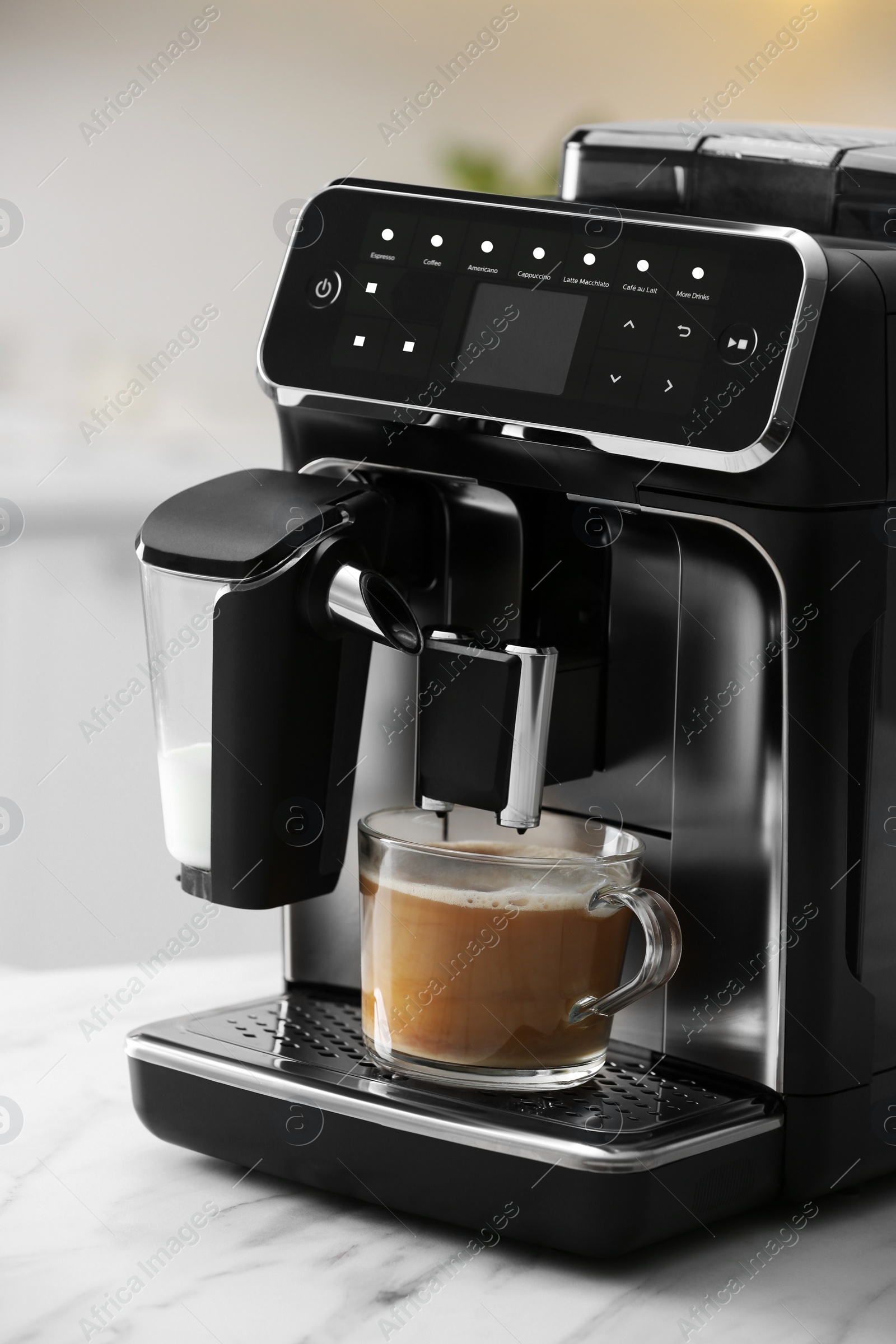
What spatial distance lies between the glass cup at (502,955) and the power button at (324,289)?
9.2 inches

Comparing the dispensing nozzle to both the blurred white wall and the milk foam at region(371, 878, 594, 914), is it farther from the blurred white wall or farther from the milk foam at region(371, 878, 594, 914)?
the blurred white wall

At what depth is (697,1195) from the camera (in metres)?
0.62

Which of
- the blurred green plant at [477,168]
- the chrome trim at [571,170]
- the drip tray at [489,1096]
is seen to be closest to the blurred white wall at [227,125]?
the blurred green plant at [477,168]

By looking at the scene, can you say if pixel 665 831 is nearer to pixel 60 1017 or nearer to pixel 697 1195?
pixel 697 1195

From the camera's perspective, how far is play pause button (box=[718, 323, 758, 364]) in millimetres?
597

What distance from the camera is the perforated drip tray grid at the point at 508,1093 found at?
62 centimetres

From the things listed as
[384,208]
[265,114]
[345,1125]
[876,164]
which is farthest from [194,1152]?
[265,114]

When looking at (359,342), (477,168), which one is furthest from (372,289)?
(477,168)

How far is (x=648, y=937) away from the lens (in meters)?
0.62

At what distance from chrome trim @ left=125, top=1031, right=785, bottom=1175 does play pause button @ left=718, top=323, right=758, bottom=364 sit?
0.97 feet

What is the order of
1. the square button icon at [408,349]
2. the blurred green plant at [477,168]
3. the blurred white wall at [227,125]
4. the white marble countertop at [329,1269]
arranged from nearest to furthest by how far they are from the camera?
the white marble countertop at [329,1269] → the square button icon at [408,349] → the blurred green plant at [477,168] → the blurred white wall at [227,125]

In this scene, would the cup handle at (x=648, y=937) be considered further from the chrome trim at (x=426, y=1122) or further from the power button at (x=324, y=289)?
the power button at (x=324, y=289)

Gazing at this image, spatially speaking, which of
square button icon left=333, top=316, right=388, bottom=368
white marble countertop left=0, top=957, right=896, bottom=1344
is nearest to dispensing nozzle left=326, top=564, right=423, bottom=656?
square button icon left=333, top=316, right=388, bottom=368

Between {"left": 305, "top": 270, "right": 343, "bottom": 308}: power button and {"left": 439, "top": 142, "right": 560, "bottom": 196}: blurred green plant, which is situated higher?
{"left": 439, "top": 142, "right": 560, "bottom": 196}: blurred green plant
